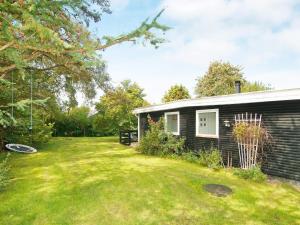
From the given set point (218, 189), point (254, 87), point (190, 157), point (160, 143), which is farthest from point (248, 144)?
point (254, 87)

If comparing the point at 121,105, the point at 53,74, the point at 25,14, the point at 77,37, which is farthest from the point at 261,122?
the point at 121,105

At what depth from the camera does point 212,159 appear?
10.0 m

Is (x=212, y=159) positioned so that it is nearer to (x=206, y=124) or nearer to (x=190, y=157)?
(x=190, y=157)

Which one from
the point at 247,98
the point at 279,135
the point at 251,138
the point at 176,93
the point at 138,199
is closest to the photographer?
the point at 138,199

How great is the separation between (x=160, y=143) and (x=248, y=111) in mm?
4795

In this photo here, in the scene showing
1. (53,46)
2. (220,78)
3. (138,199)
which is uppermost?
(220,78)

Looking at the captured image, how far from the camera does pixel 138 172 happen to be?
864 centimetres

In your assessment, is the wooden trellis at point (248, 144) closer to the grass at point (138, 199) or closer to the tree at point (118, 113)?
the grass at point (138, 199)

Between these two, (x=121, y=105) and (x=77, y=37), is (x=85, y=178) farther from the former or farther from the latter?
(x=121, y=105)

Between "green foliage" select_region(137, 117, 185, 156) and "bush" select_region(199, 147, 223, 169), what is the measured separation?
1649 millimetres

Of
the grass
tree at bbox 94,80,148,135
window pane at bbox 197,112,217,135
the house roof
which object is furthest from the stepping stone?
tree at bbox 94,80,148,135

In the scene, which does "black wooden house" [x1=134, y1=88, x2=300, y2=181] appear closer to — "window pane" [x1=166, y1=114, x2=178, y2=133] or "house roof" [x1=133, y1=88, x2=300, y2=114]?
"house roof" [x1=133, y1=88, x2=300, y2=114]

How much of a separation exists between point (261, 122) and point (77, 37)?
22.2ft

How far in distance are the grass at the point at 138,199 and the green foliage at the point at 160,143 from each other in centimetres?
306
